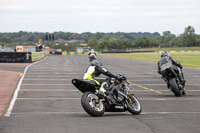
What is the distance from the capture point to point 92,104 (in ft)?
33.4

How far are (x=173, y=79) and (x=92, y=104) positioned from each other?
19.3ft

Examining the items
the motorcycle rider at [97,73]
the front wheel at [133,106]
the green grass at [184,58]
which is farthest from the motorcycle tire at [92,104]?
the green grass at [184,58]

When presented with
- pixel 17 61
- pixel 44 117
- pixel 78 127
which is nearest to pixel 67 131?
pixel 78 127

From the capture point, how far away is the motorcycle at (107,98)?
33.1 feet

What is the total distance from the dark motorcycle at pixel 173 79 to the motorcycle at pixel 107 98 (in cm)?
438

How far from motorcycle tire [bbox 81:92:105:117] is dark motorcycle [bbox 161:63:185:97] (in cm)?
542

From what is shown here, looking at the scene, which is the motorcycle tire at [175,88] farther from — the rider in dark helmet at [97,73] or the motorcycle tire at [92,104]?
the motorcycle tire at [92,104]

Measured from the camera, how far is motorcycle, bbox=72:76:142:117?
10086 millimetres

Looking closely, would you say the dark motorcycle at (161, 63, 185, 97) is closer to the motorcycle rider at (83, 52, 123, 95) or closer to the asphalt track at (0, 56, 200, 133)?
the asphalt track at (0, 56, 200, 133)

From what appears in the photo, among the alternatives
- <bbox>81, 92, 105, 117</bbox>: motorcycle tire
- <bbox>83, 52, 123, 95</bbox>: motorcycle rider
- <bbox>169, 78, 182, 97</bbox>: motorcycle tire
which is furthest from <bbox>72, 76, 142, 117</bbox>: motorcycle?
<bbox>169, 78, 182, 97</bbox>: motorcycle tire

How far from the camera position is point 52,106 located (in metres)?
12.7

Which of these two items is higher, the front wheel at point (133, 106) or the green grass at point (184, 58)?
the front wheel at point (133, 106)

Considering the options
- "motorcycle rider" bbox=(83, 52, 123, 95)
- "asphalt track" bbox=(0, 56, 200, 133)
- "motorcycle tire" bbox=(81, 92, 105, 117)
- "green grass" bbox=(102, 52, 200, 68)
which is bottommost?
"green grass" bbox=(102, 52, 200, 68)

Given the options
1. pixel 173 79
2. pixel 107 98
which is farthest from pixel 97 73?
pixel 173 79
